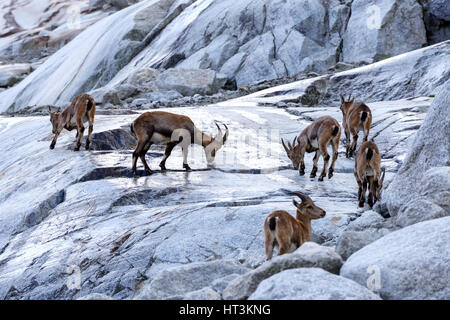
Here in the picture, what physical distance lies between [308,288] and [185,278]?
1854 millimetres

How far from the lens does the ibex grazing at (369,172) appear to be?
10.0m

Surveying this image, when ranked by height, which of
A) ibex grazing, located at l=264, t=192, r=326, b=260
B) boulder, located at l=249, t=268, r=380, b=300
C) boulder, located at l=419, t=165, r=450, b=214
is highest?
boulder, located at l=419, t=165, r=450, b=214

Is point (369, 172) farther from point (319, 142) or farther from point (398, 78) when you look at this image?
point (398, 78)

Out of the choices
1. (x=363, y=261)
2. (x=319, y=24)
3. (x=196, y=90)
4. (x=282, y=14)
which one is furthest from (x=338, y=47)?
(x=363, y=261)

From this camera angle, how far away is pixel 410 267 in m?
5.25

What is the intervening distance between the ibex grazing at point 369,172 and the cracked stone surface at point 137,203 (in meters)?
0.32

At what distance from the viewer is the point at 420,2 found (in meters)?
28.4

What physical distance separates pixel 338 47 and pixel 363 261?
80.1ft

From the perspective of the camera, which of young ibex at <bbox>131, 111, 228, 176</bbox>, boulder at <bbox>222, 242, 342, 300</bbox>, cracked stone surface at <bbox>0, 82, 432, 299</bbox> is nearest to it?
boulder at <bbox>222, 242, 342, 300</bbox>

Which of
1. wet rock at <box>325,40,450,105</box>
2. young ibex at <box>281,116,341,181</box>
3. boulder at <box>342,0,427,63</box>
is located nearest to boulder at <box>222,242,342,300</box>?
young ibex at <box>281,116,341,181</box>

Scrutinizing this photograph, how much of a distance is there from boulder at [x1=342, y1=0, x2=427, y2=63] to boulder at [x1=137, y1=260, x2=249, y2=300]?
22.3 m

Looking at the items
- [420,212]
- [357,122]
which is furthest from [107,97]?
[420,212]

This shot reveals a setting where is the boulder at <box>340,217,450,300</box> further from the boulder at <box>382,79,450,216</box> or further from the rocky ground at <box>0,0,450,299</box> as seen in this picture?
the boulder at <box>382,79,450,216</box>

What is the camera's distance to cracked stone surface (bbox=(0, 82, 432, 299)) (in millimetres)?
8406
